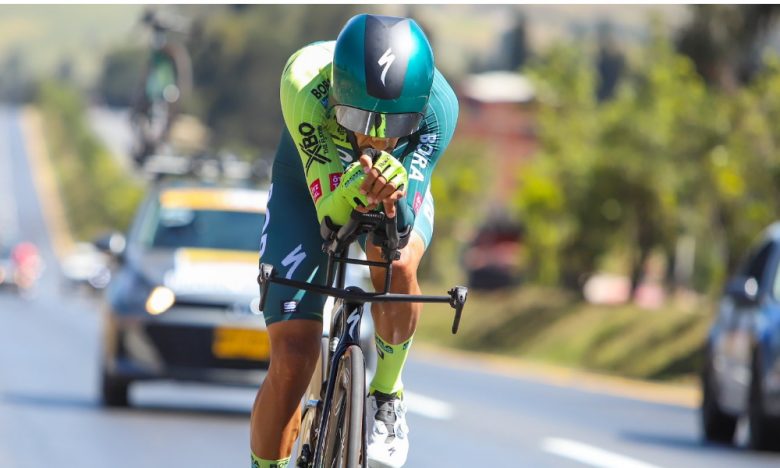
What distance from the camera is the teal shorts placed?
6453 mm

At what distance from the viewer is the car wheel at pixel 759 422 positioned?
44.4 ft

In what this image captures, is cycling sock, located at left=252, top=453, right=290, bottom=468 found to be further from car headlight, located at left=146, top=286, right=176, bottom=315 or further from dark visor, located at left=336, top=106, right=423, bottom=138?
car headlight, located at left=146, top=286, right=176, bottom=315

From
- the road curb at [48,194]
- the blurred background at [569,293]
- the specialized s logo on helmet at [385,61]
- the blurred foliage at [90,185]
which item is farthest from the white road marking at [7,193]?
the specialized s logo on helmet at [385,61]

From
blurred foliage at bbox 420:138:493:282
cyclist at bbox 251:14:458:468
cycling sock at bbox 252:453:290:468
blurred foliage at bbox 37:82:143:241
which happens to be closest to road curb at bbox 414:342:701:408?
cycling sock at bbox 252:453:290:468

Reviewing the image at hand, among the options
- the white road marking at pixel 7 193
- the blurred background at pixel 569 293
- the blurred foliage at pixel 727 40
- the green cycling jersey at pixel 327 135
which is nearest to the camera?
the green cycling jersey at pixel 327 135

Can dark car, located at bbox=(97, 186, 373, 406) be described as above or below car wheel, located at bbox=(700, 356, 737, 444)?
above

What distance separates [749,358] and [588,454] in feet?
5.49

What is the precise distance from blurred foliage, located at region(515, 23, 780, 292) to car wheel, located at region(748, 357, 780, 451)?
1666 centimetres

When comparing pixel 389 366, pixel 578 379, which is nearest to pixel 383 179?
pixel 389 366

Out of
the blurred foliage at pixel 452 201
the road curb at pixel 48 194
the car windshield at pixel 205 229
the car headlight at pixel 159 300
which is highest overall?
the car windshield at pixel 205 229

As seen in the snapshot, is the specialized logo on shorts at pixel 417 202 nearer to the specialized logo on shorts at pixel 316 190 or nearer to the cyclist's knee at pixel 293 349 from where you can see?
the specialized logo on shorts at pixel 316 190

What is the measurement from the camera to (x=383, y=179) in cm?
569

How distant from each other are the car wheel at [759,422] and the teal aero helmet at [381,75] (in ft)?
26.4

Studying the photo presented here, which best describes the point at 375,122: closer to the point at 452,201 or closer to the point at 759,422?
the point at 759,422
